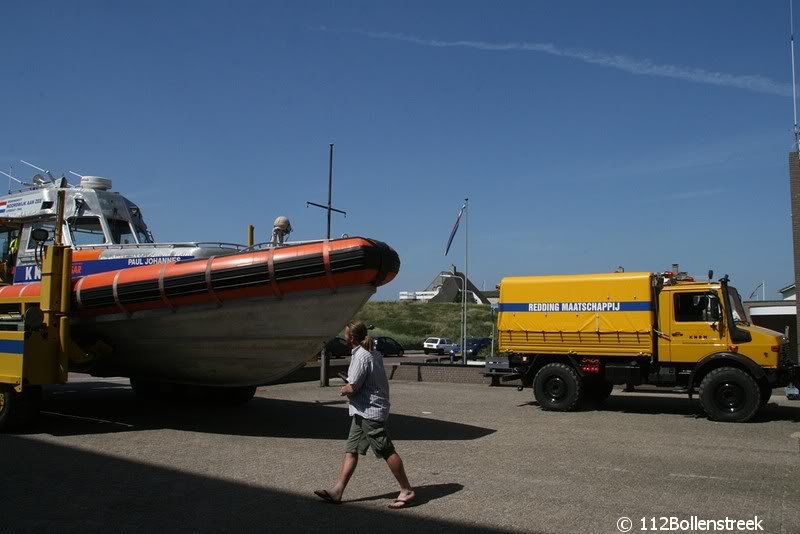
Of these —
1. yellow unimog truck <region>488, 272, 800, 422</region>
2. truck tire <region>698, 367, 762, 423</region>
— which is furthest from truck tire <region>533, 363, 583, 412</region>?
truck tire <region>698, 367, 762, 423</region>

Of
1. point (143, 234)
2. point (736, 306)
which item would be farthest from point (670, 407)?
point (143, 234)

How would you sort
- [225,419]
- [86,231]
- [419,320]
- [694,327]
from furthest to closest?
[419,320] < [694,327] < [86,231] < [225,419]

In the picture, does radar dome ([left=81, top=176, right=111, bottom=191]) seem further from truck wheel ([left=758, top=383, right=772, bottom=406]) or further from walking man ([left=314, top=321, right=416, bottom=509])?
truck wheel ([left=758, top=383, right=772, bottom=406])

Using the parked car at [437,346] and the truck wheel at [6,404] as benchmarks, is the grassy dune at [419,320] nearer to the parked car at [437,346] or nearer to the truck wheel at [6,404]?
the parked car at [437,346]

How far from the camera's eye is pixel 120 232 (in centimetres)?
1188

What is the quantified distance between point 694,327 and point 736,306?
105 cm

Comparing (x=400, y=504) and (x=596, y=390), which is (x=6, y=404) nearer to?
(x=400, y=504)

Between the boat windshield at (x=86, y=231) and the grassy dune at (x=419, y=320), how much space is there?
41.0 metres

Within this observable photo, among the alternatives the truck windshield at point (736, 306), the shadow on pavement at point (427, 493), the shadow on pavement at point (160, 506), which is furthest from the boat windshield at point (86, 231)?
the truck windshield at point (736, 306)

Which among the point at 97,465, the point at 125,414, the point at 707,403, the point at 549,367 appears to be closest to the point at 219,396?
the point at 125,414

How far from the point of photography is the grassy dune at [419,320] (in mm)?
56438

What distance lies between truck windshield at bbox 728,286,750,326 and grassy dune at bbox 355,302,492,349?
39521 millimetres

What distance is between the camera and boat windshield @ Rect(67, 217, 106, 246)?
11.5m

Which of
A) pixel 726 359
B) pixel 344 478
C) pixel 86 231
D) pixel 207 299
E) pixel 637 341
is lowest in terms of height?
pixel 344 478
